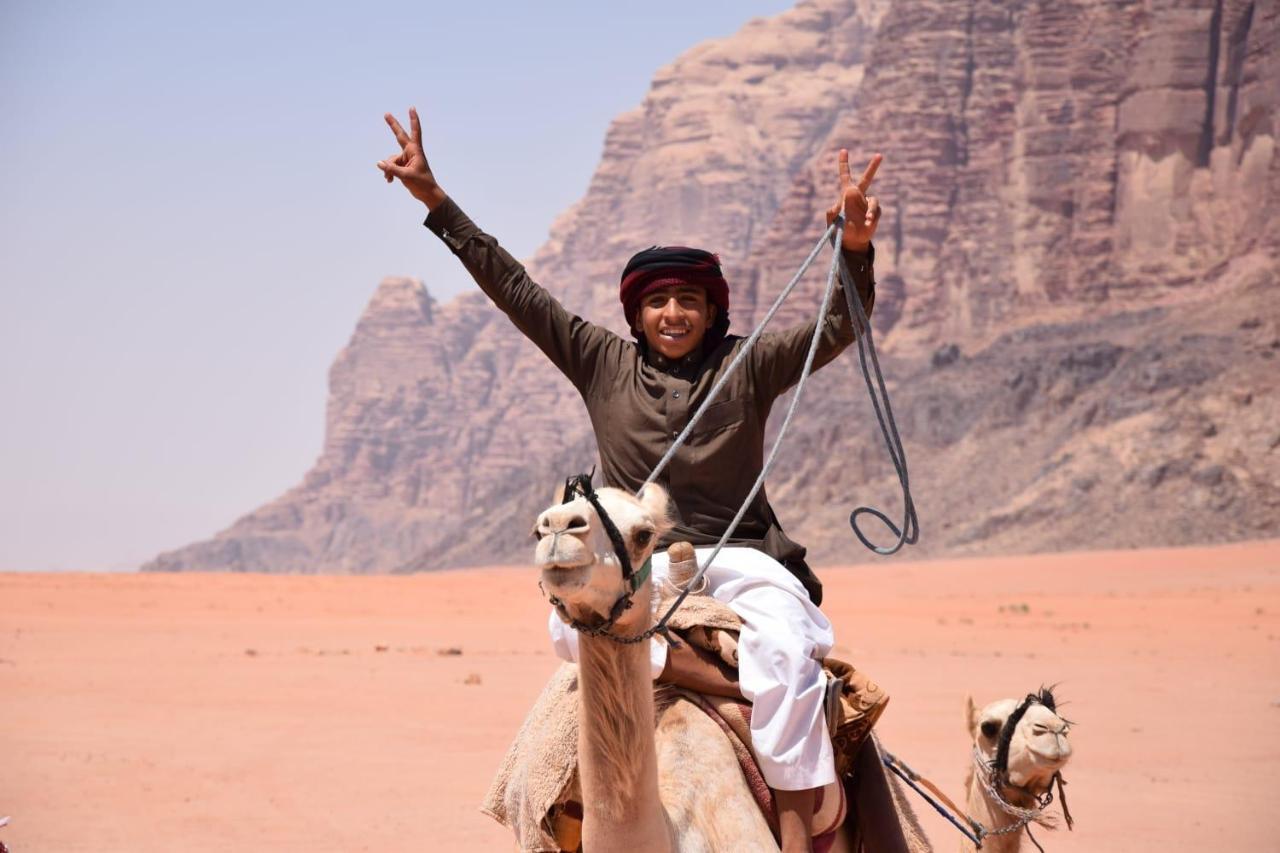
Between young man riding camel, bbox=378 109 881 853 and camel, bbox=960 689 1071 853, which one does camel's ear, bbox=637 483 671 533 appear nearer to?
young man riding camel, bbox=378 109 881 853

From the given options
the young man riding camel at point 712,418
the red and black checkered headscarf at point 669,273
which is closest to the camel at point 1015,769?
the young man riding camel at point 712,418

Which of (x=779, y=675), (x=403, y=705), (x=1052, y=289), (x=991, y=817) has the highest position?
(x=779, y=675)

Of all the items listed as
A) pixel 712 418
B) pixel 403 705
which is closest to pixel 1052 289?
pixel 403 705

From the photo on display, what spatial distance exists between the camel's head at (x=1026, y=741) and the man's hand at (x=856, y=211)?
2.36m

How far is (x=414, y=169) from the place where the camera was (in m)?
6.07

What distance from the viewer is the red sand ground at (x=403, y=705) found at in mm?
13875

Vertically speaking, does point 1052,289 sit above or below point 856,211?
below

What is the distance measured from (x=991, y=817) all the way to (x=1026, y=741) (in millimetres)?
360

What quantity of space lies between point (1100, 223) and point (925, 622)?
254ft

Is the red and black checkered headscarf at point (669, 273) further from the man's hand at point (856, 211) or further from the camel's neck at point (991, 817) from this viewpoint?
the camel's neck at point (991, 817)

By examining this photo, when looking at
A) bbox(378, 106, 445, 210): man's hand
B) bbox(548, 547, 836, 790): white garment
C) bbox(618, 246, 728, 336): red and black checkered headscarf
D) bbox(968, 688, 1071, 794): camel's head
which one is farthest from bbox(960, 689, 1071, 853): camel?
bbox(378, 106, 445, 210): man's hand

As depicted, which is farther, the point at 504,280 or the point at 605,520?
the point at 504,280

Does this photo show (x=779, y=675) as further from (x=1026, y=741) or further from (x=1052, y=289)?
(x=1052, y=289)

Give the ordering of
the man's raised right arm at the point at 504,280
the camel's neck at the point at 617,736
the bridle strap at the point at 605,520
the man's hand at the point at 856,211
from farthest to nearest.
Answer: the man's raised right arm at the point at 504,280 → the man's hand at the point at 856,211 → the camel's neck at the point at 617,736 → the bridle strap at the point at 605,520
